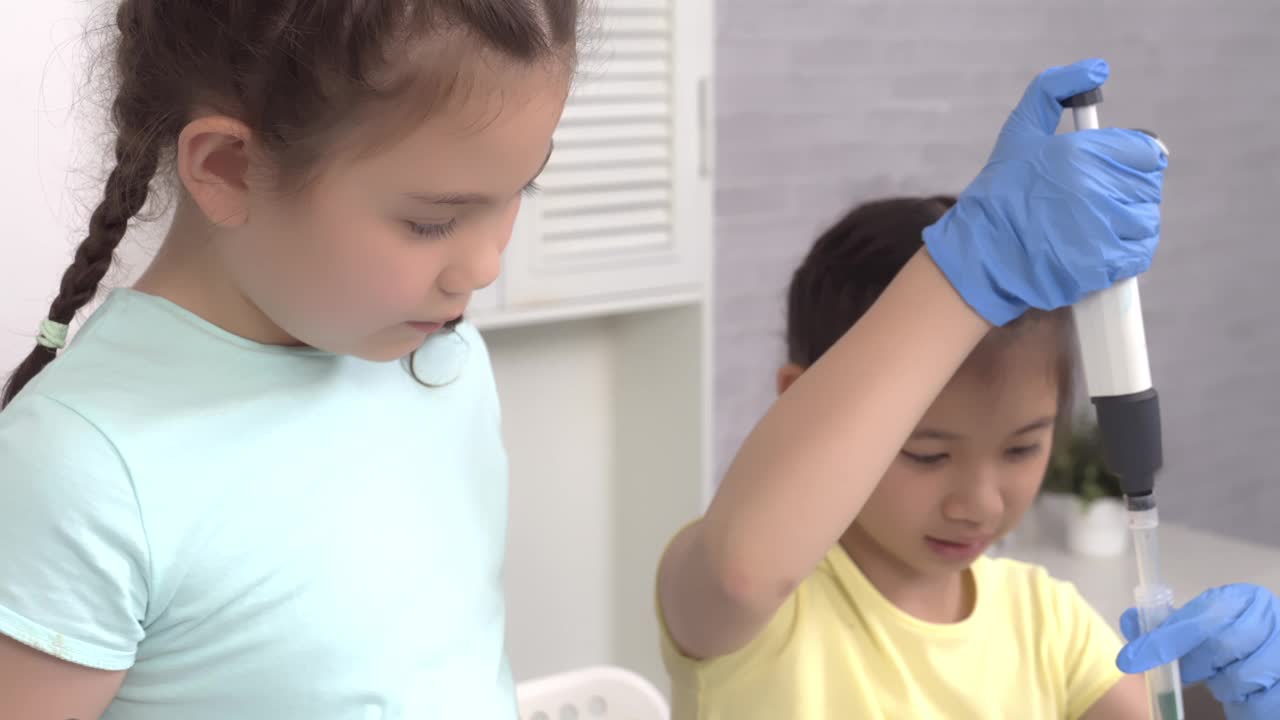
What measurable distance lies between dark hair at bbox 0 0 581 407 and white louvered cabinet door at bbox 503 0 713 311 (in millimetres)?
881

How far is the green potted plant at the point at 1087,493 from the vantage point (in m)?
2.12

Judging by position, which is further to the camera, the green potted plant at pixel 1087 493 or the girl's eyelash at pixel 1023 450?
the green potted plant at pixel 1087 493

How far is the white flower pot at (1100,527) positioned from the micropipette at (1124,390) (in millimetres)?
1238

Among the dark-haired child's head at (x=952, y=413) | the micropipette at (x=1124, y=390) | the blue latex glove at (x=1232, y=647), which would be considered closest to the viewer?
the micropipette at (x=1124, y=390)

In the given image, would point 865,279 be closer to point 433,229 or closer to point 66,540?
Answer: point 433,229

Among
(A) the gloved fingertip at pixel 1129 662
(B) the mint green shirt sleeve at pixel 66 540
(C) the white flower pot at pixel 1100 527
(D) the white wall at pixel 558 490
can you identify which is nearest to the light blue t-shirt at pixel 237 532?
(B) the mint green shirt sleeve at pixel 66 540

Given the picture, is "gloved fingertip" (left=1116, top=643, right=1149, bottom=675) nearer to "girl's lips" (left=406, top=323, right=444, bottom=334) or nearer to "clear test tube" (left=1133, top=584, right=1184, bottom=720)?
"clear test tube" (left=1133, top=584, right=1184, bottom=720)

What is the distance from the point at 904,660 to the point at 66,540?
2.19 feet

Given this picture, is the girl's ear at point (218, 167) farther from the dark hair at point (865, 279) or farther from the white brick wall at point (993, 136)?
the white brick wall at point (993, 136)

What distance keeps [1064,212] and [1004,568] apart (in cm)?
45

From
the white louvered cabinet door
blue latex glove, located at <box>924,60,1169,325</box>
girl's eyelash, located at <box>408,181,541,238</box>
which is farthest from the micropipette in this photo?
the white louvered cabinet door

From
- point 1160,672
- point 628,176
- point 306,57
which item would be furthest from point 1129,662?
point 628,176

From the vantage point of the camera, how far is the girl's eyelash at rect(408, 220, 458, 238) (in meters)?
0.81

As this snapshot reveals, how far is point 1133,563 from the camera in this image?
81.8 inches
